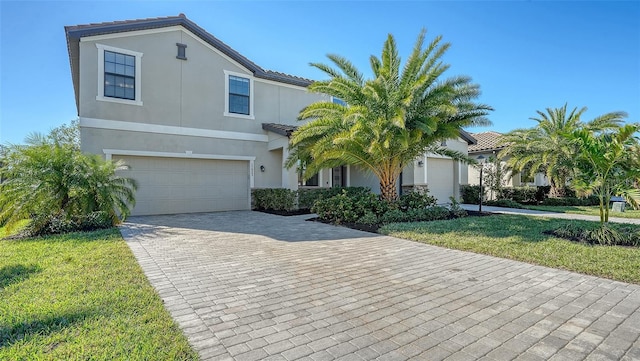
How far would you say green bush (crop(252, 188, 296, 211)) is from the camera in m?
13.8

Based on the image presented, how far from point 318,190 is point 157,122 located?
7.26 meters

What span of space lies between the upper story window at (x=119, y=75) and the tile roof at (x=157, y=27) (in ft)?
2.83

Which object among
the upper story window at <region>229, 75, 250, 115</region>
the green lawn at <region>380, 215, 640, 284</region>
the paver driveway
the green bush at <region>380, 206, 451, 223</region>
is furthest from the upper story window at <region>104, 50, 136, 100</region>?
the green lawn at <region>380, 215, 640, 284</region>

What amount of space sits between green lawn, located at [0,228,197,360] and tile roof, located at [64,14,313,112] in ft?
28.2

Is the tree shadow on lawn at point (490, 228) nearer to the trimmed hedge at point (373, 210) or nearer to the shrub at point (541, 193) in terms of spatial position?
the trimmed hedge at point (373, 210)

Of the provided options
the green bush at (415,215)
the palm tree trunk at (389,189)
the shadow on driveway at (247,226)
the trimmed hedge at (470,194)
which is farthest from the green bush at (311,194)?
A: the trimmed hedge at (470,194)

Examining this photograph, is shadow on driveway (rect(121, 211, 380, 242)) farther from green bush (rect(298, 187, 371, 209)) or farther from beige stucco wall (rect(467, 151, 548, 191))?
beige stucco wall (rect(467, 151, 548, 191))

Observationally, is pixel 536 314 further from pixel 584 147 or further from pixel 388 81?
pixel 388 81

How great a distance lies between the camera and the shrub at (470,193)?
18.8 m

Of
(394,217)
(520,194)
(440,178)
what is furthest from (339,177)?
(520,194)

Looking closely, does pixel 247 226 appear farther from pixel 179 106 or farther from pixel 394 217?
pixel 179 106

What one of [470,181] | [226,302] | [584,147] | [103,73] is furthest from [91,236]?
[470,181]

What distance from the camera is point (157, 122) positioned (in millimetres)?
12859

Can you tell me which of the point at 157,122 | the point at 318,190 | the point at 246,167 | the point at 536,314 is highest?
the point at 157,122
